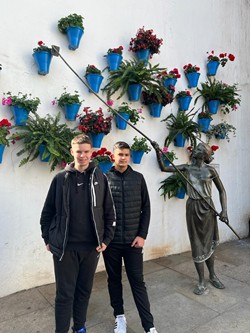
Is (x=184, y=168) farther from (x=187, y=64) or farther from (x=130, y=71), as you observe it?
(x=187, y=64)

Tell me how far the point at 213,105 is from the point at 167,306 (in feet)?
12.1

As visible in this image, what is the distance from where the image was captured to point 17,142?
3.38m

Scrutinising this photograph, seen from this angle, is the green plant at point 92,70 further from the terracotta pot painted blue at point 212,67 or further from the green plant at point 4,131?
the terracotta pot painted blue at point 212,67

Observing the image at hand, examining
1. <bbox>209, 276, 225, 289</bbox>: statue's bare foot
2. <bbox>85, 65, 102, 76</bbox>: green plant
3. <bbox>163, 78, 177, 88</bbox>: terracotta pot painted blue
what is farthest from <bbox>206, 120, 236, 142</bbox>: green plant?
<bbox>209, 276, 225, 289</bbox>: statue's bare foot

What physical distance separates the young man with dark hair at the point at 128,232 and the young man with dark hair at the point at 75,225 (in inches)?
7.0

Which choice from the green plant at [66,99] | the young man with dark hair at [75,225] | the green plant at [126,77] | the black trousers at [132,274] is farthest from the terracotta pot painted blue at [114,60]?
the black trousers at [132,274]

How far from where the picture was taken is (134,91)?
4.21 m

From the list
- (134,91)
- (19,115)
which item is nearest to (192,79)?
(134,91)

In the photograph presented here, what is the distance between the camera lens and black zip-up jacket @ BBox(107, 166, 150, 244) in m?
2.49

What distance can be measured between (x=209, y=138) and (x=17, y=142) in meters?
3.50

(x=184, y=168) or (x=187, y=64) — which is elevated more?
(x=187, y=64)

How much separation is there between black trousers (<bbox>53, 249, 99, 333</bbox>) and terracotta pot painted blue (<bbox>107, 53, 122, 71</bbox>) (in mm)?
2713

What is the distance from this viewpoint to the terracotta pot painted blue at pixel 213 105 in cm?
532

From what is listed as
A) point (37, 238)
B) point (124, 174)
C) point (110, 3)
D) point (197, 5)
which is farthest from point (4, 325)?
point (197, 5)
